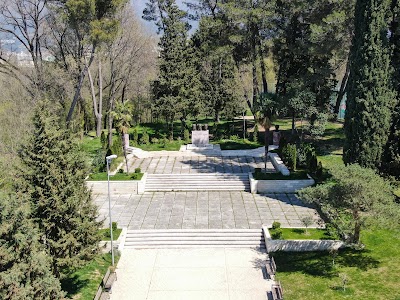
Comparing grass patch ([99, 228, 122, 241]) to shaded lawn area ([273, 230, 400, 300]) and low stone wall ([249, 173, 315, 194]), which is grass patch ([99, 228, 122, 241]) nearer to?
shaded lawn area ([273, 230, 400, 300])

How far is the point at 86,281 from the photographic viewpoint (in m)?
17.1

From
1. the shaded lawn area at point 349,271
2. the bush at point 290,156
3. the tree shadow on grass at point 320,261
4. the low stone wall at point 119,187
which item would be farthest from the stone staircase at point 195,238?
the bush at point 290,156

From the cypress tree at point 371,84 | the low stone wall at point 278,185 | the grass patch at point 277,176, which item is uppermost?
the cypress tree at point 371,84

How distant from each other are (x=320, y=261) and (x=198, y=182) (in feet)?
35.3

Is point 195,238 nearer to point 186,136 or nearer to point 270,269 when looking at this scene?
point 270,269

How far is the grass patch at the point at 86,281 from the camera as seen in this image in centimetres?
1619

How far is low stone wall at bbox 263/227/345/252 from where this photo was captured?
19.2m

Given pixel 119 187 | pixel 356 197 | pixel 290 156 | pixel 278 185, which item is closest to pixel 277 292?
pixel 356 197

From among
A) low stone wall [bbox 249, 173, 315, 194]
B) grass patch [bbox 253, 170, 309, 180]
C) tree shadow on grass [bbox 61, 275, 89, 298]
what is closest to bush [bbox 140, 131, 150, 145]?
grass patch [bbox 253, 170, 309, 180]

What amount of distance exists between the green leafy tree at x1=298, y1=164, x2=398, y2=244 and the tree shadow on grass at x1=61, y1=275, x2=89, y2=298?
9780 millimetres

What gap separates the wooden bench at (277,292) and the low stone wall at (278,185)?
33.8 ft

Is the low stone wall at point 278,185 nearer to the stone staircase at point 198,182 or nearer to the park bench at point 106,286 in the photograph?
the stone staircase at point 198,182

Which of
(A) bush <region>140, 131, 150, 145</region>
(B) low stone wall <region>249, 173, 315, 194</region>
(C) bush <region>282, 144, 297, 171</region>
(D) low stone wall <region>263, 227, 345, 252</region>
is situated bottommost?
(D) low stone wall <region>263, 227, 345, 252</region>

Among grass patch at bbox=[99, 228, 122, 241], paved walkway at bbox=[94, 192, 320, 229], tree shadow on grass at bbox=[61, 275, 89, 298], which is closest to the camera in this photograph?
tree shadow on grass at bbox=[61, 275, 89, 298]
